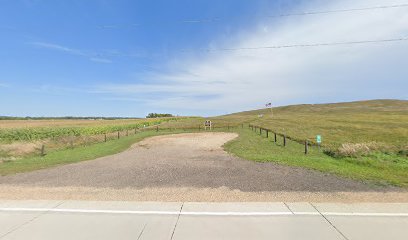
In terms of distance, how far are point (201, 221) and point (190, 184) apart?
145 inches

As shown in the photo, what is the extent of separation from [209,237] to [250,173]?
6454mm

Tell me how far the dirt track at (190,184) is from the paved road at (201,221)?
924mm

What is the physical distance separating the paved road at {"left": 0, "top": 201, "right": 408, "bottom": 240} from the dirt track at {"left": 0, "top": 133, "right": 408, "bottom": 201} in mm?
924

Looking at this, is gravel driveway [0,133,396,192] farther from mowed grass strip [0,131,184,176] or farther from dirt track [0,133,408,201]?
mowed grass strip [0,131,184,176]

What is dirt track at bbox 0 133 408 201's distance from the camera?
25.3ft

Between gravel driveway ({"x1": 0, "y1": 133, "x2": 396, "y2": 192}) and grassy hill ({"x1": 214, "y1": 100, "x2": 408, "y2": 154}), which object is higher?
grassy hill ({"x1": 214, "y1": 100, "x2": 408, "y2": 154})

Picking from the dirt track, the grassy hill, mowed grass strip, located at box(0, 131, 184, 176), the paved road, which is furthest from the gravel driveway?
the grassy hill

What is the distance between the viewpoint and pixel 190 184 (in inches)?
363

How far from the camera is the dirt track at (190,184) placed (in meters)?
7.71

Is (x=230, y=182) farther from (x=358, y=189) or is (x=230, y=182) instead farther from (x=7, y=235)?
(x=7, y=235)

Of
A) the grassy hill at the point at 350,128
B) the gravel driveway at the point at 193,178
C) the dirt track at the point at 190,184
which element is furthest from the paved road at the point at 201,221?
the grassy hill at the point at 350,128

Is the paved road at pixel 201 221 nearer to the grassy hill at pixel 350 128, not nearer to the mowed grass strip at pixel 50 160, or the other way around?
the mowed grass strip at pixel 50 160

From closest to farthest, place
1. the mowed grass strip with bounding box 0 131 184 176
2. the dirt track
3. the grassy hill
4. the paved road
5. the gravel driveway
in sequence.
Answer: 1. the paved road
2. the dirt track
3. the gravel driveway
4. the mowed grass strip with bounding box 0 131 184 176
5. the grassy hill

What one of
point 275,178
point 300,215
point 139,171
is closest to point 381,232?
point 300,215
